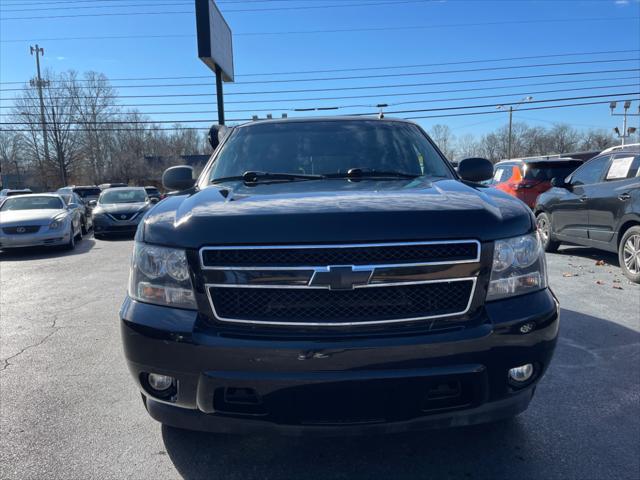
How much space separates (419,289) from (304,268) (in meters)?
0.52

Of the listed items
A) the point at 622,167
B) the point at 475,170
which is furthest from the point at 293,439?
the point at 622,167

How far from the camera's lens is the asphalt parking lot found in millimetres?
2330

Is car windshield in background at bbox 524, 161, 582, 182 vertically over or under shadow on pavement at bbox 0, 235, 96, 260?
over

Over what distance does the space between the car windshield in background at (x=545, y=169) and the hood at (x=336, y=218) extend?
9713mm

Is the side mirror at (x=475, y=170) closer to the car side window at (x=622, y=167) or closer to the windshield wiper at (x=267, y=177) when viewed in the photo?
the windshield wiper at (x=267, y=177)

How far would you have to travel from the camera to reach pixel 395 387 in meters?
1.90

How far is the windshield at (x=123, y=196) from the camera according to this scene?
14.5 metres

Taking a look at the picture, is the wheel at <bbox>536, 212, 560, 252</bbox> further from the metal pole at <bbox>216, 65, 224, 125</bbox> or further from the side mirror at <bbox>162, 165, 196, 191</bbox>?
the metal pole at <bbox>216, 65, 224, 125</bbox>

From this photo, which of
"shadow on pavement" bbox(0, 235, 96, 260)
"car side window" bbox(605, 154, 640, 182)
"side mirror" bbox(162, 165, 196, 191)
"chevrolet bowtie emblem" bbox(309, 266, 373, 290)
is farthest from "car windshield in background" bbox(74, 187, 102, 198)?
"chevrolet bowtie emblem" bbox(309, 266, 373, 290)

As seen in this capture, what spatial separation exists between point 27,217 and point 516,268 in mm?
11236

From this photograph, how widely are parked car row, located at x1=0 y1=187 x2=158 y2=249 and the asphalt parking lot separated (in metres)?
6.66

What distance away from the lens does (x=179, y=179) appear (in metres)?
3.64

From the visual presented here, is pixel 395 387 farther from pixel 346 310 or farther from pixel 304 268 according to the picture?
pixel 304 268

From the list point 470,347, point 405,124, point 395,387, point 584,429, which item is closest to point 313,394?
point 395,387
